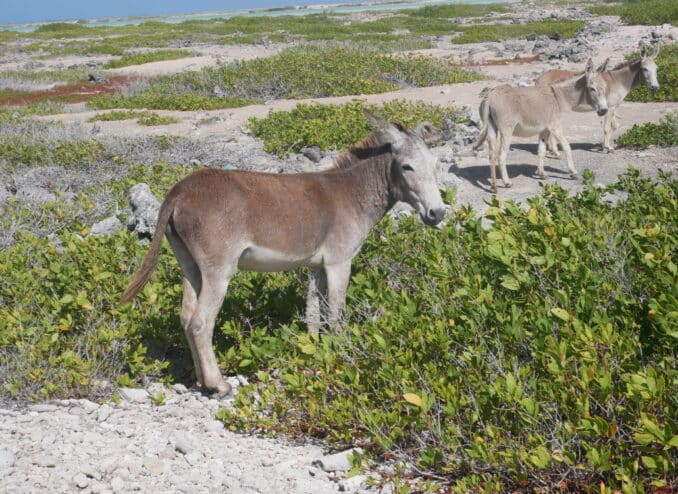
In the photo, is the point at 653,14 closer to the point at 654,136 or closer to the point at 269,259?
the point at 654,136

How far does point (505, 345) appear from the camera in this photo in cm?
441

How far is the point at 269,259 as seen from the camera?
542 centimetres

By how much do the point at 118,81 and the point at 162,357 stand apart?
97.4ft

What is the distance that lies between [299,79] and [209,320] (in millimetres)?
19547

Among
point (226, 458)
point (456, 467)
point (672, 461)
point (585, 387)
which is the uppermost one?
point (585, 387)

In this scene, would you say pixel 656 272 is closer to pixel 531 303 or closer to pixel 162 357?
pixel 531 303

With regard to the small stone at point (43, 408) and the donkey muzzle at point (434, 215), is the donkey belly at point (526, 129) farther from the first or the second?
the small stone at point (43, 408)

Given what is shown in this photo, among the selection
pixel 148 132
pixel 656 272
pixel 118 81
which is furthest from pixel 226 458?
pixel 118 81

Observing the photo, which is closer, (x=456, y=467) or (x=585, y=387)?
(x=585, y=387)

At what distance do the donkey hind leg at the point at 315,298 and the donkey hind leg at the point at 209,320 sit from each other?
91 centimetres

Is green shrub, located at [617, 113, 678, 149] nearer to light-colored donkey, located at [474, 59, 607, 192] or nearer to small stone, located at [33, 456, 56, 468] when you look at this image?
light-colored donkey, located at [474, 59, 607, 192]

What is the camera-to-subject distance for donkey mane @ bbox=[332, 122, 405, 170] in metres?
6.05

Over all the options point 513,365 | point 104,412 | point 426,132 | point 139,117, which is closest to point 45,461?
point 104,412

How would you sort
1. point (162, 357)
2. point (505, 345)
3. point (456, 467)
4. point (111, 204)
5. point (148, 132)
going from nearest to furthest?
1. point (456, 467)
2. point (505, 345)
3. point (162, 357)
4. point (111, 204)
5. point (148, 132)
